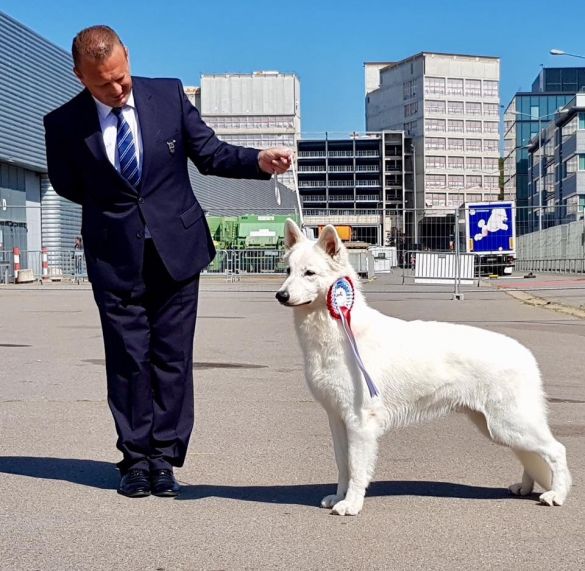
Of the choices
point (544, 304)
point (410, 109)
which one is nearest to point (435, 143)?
point (410, 109)

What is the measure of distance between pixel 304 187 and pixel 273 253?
94.3 metres

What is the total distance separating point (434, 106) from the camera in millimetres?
143000

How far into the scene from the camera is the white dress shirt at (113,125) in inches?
206

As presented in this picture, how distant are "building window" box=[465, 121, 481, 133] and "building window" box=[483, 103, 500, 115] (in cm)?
253

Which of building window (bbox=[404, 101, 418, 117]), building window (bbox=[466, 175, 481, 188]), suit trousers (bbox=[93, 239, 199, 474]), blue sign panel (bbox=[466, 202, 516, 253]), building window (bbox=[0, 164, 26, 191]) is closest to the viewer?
suit trousers (bbox=[93, 239, 199, 474])

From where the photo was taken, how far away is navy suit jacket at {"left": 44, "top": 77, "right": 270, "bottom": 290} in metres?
5.22

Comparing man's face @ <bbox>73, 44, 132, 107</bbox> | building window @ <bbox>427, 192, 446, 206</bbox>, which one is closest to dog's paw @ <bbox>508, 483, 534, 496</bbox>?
man's face @ <bbox>73, 44, 132, 107</bbox>

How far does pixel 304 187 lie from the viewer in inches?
5172

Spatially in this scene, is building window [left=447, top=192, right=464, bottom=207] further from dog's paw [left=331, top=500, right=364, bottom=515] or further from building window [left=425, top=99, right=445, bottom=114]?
dog's paw [left=331, top=500, right=364, bottom=515]

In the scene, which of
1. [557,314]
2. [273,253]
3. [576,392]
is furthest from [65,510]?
[273,253]

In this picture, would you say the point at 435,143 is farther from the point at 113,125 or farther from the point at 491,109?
the point at 113,125

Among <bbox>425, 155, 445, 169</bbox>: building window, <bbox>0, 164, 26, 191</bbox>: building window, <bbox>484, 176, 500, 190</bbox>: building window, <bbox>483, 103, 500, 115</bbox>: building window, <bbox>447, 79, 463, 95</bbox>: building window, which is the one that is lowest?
<bbox>0, 164, 26, 191</bbox>: building window

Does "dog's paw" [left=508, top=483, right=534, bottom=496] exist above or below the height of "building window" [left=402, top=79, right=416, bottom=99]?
below

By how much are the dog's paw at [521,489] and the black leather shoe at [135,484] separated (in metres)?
1.96
